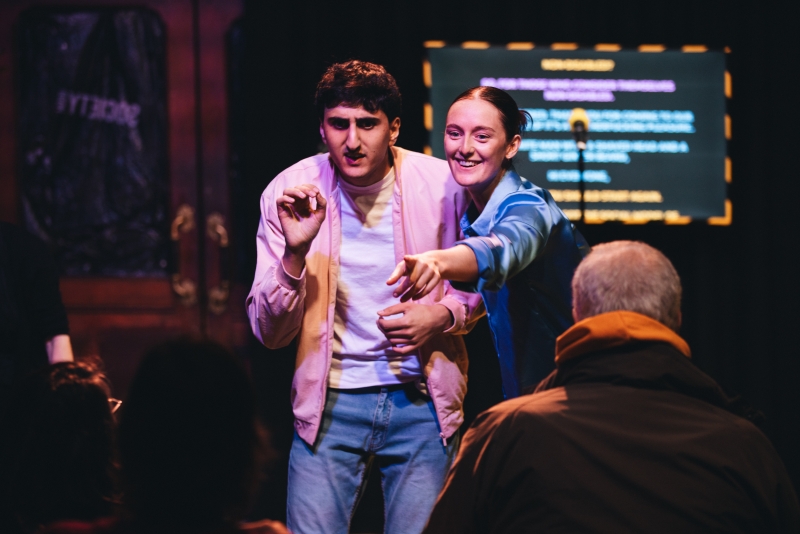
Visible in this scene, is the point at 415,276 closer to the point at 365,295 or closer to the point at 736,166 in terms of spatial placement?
the point at 365,295

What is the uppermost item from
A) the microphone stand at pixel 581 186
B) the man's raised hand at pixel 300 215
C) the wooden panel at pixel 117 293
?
the microphone stand at pixel 581 186

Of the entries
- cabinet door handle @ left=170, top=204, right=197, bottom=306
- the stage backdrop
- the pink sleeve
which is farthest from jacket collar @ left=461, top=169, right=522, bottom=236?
the stage backdrop

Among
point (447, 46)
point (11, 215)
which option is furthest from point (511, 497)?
point (11, 215)

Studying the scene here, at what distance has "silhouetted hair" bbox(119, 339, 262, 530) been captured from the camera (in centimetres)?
111

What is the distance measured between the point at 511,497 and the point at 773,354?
2.91m

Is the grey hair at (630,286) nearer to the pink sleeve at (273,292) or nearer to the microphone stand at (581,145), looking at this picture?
the pink sleeve at (273,292)

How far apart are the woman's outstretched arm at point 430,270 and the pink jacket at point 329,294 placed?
0.26 meters

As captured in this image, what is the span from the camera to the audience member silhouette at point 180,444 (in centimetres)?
111

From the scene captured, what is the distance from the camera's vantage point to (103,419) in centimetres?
135

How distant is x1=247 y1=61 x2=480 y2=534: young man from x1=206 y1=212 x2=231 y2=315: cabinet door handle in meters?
1.90

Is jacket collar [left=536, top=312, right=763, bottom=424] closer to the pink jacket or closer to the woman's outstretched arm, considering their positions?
the woman's outstretched arm

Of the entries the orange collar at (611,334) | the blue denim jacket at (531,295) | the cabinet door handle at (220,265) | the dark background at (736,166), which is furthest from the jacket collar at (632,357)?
the cabinet door handle at (220,265)

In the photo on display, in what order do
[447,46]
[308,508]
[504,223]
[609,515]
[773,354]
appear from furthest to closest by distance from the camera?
[773,354], [447,46], [308,508], [504,223], [609,515]

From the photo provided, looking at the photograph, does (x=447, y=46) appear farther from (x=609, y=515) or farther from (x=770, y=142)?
(x=609, y=515)
